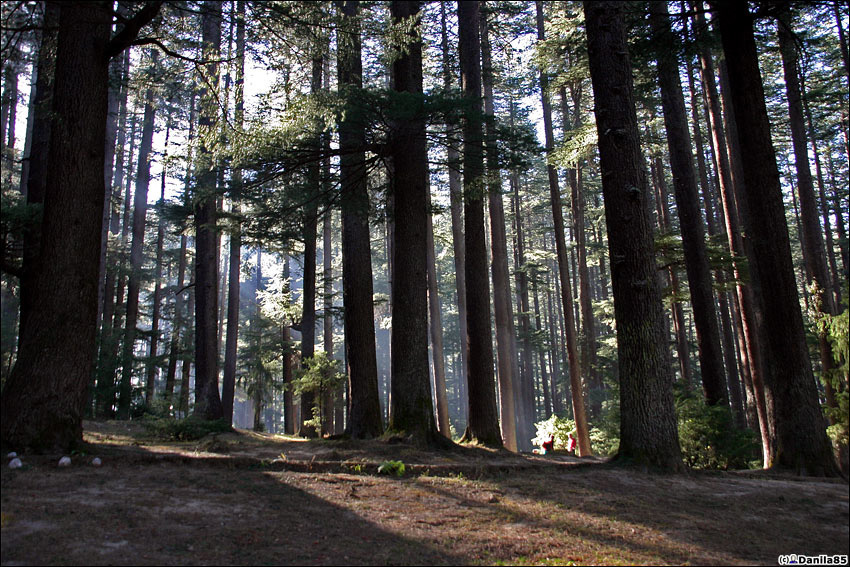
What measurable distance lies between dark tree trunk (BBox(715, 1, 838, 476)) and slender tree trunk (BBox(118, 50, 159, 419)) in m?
16.4

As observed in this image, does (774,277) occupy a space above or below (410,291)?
below

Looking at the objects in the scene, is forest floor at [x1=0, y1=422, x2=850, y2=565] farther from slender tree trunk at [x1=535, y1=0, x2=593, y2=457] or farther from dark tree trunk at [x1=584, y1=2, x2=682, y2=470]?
slender tree trunk at [x1=535, y1=0, x2=593, y2=457]

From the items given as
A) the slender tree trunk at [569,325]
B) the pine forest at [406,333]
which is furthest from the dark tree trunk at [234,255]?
the slender tree trunk at [569,325]

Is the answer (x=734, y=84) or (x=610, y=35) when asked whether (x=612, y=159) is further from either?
(x=734, y=84)

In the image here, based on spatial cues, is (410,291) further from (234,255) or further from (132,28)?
(234,255)

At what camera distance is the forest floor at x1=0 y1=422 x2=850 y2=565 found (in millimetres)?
3400

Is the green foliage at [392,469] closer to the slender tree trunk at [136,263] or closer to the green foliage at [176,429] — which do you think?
the green foliage at [176,429]

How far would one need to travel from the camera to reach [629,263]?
694cm

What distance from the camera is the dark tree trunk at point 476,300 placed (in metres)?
11.0

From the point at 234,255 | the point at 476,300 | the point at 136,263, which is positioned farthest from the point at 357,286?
the point at 136,263

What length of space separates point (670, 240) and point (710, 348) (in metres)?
3.64

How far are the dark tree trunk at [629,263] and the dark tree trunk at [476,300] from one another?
3209mm

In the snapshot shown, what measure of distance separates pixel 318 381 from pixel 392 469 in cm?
952

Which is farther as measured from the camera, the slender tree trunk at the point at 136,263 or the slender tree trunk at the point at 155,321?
the slender tree trunk at the point at 155,321
